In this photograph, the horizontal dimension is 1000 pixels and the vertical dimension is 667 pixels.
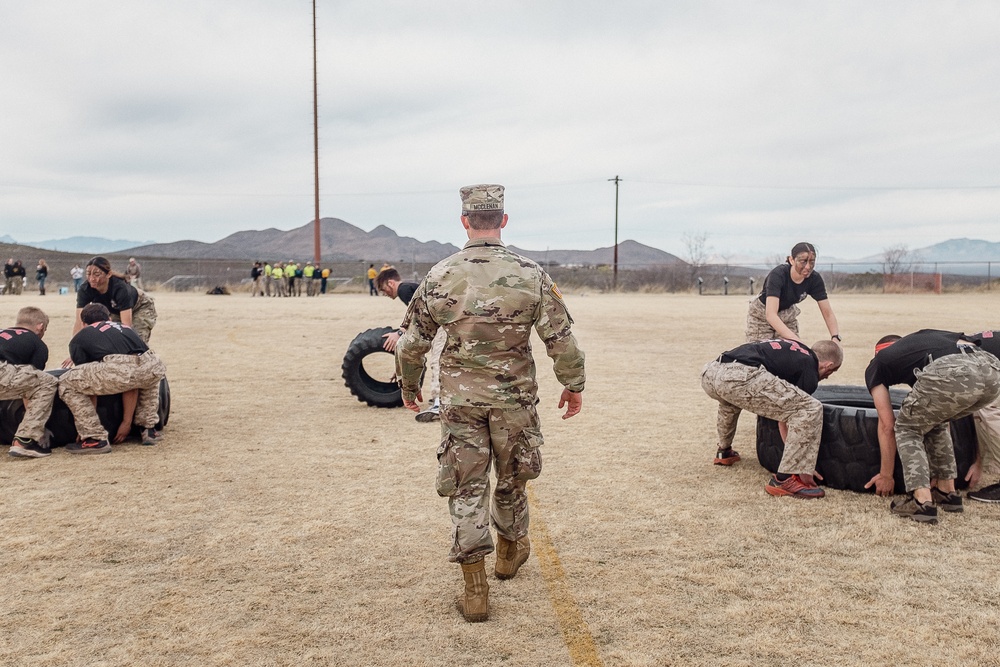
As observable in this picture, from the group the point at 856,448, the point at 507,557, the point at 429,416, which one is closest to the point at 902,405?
the point at 856,448

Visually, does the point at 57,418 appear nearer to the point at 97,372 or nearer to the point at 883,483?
the point at 97,372

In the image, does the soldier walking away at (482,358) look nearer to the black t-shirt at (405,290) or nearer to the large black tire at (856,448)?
the large black tire at (856,448)

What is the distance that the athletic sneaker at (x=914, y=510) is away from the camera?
513 centimetres

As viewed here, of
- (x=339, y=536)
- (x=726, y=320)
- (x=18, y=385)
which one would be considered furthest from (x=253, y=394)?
(x=726, y=320)

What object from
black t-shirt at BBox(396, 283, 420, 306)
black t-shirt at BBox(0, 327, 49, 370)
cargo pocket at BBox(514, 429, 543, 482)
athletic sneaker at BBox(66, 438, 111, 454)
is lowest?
athletic sneaker at BBox(66, 438, 111, 454)

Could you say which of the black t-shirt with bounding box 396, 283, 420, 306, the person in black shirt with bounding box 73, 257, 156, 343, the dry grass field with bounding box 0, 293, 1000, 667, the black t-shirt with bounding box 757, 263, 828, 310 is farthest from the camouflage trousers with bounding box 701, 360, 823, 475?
the person in black shirt with bounding box 73, 257, 156, 343

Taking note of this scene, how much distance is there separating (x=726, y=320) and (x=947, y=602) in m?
19.1

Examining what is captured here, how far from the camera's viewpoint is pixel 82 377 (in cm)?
690

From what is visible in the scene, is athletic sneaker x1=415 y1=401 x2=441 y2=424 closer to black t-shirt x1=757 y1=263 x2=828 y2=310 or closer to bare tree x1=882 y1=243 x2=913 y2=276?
black t-shirt x1=757 y1=263 x2=828 y2=310

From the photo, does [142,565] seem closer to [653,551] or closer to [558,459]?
[653,551]

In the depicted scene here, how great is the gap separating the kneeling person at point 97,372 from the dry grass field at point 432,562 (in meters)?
0.25

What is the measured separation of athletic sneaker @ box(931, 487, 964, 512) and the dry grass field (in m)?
0.11

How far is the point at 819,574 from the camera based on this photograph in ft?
14.3

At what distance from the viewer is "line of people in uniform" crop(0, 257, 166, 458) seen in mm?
6825
